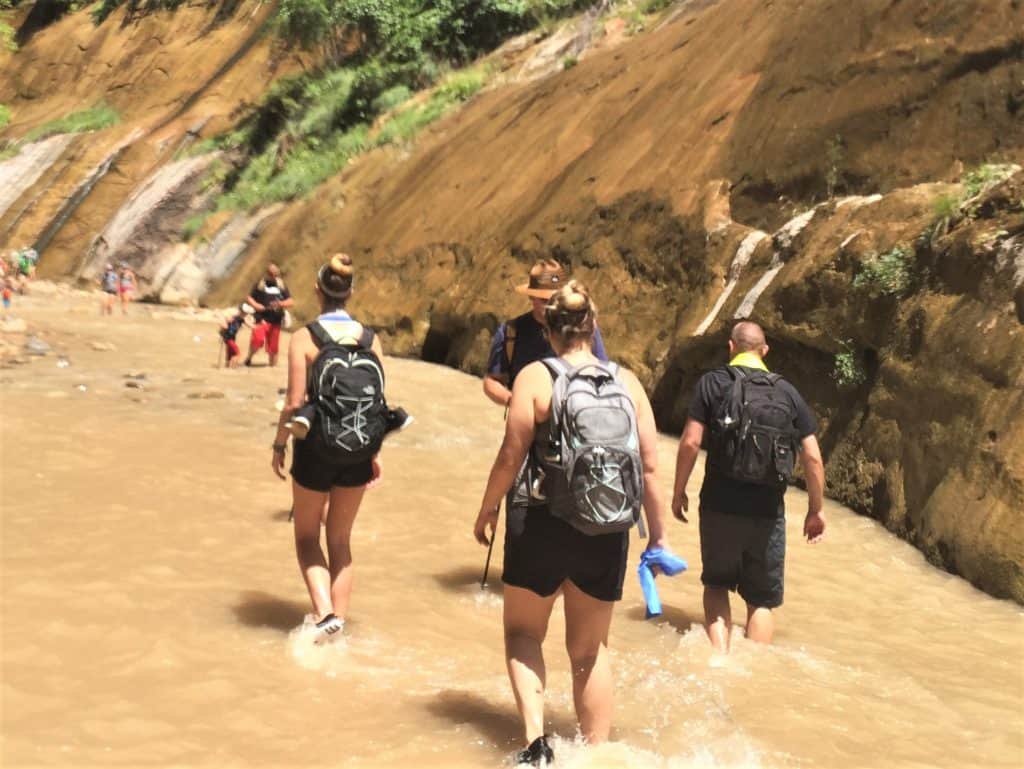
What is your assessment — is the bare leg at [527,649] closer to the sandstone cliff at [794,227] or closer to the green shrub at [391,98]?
the sandstone cliff at [794,227]

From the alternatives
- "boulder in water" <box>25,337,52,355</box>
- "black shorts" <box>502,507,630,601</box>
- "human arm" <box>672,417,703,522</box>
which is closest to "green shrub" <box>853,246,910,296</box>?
"human arm" <box>672,417,703,522</box>

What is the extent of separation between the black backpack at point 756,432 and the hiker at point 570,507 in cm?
124

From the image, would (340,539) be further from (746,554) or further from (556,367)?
(746,554)

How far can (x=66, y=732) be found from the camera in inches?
139

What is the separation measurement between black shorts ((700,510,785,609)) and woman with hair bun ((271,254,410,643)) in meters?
1.66

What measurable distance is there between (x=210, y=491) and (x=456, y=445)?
308 cm

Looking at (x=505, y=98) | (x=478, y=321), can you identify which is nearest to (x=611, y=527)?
(x=478, y=321)

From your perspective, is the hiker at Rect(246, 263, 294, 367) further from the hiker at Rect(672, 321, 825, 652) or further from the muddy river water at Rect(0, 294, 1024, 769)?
the hiker at Rect(672, 321, 825, 652)

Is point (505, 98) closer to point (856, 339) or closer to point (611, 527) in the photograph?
point (856, 339)

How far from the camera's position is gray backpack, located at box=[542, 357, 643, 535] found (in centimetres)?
331

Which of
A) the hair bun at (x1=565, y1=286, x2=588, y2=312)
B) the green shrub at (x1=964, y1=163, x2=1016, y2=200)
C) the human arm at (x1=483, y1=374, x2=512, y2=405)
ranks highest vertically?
the green shrub at (x1=964, y1=163, x2=1016, y2=200)

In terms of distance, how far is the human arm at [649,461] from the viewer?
143 inches

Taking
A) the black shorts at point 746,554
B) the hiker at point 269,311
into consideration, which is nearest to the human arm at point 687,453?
the black shorts at point 746,554

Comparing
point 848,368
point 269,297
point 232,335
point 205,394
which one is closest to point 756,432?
point 848,368
